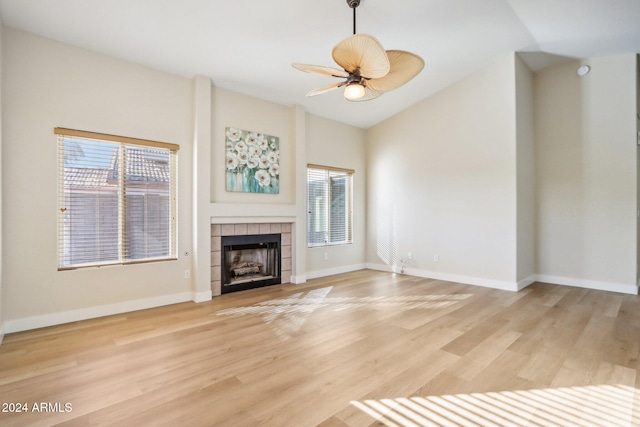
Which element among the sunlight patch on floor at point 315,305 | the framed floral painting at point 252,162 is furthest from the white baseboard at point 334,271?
the framed floral painting at point 252,162

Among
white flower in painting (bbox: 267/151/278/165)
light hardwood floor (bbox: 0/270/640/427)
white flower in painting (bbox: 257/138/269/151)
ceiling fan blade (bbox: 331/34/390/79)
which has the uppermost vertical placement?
ceiling fan blade (bbox: 331/34/390/79)

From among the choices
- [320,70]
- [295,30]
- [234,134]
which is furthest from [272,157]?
[320,70]

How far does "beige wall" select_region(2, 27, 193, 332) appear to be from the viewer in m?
3.09

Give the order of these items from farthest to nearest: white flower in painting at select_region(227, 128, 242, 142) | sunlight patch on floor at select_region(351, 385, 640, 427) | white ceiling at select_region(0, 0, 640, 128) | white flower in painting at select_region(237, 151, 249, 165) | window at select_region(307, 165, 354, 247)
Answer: window at select_region(307, 165, 354, 247) < white flower in painting at select_region(237, 151, 249, 165) < white flower in painting at select_region(227, 128, 242, 142) < white ceiling at select_region(0, 0, 640, 128) < sunlight patch on floor at select_region(351, 385, 640, 427)

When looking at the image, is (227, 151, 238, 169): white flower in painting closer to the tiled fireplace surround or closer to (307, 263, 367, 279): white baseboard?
the tiled fireplace surround

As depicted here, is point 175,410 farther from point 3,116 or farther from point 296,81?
point 296,81

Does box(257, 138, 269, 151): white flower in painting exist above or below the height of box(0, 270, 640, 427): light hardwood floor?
above

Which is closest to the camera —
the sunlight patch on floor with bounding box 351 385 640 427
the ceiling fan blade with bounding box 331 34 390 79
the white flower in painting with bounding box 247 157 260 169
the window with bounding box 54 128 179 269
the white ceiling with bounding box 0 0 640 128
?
the sunlight patch on floor with bounding box 351 385 640 427

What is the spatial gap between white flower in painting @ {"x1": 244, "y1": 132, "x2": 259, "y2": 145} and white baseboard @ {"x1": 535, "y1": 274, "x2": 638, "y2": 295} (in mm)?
5192

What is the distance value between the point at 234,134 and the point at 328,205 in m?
2.28

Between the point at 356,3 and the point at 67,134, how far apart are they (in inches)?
132

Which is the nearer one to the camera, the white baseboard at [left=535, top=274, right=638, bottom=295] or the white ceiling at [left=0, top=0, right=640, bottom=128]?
the white ceiling at [left=0, top=0, right=640, bottom=128]

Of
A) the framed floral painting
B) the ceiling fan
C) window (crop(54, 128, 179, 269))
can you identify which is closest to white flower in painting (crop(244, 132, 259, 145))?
the framed floral painting

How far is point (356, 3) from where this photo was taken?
3.19 m
